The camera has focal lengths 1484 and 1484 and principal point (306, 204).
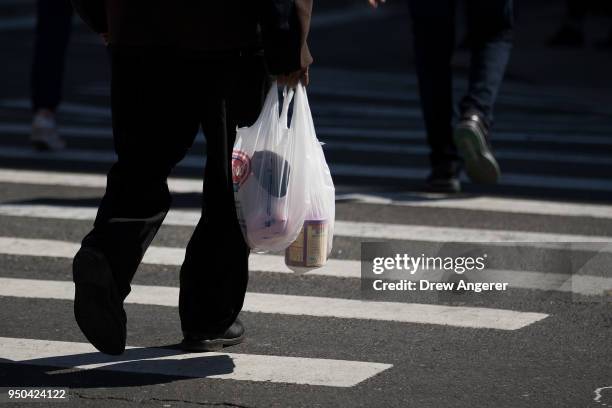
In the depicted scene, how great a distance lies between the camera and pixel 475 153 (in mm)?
7367

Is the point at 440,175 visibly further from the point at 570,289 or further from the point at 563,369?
the point at 563,369

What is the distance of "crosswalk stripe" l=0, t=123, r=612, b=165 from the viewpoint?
905cm

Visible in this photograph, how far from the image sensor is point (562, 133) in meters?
10.1

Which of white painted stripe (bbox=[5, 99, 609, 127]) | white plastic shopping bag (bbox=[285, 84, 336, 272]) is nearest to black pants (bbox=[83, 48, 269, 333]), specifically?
white plastic shopping bag (bbox=[285, 84, 336, 272])

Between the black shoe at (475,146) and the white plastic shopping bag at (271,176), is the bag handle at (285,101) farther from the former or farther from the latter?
the black shoe at (475,146)

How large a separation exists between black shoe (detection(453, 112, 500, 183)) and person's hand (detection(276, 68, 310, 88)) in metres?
2.86

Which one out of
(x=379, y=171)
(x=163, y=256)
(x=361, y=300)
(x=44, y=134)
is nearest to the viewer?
(x=361, y=300)

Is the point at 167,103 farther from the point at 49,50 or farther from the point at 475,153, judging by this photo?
the point at 49,50

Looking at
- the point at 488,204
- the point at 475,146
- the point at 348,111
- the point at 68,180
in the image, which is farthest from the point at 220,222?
the point at 348,111

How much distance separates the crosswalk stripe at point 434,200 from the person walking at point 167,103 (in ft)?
9.68

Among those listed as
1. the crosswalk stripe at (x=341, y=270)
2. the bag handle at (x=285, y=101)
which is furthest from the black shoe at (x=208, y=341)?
the crosswalk stripe at (x=341, y=270)

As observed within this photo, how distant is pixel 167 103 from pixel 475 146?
3.11 meters

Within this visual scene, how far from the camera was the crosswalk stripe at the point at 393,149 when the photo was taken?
9.05 m

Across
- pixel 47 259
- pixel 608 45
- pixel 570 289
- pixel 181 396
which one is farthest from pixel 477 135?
pixel 608 45
